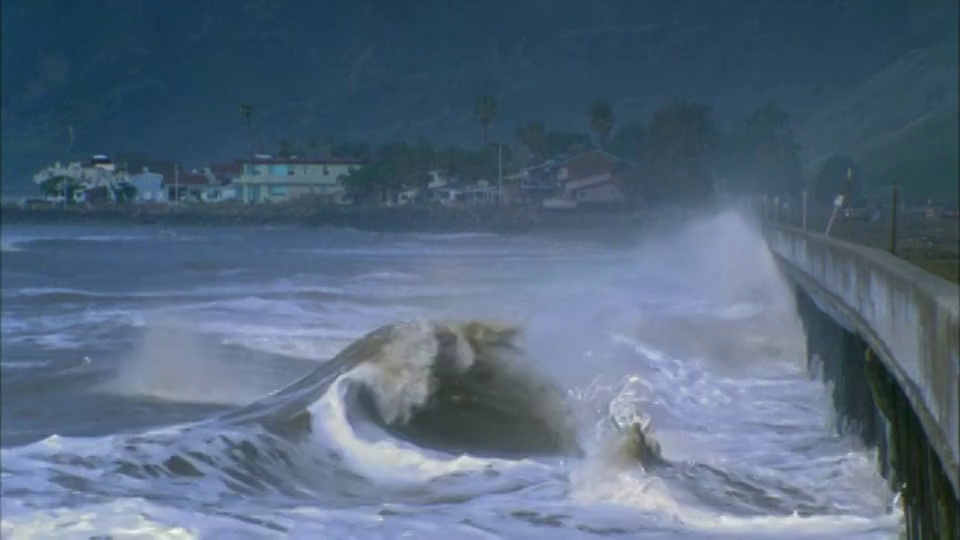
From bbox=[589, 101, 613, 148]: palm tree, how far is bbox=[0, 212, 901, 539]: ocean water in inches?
1993

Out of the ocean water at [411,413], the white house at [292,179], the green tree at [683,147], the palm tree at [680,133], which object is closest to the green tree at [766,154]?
the green tree at [683,147]

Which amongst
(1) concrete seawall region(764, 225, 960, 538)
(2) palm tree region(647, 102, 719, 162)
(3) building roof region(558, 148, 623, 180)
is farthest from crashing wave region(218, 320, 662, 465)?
(3) building roof region(558, 148, 623, 180)

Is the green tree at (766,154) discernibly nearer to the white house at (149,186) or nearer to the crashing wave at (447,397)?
the crashing wave at (447,397)

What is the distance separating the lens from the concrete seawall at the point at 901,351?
19.9 feet

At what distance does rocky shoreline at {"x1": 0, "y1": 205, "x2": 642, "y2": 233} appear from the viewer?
77.5 meters

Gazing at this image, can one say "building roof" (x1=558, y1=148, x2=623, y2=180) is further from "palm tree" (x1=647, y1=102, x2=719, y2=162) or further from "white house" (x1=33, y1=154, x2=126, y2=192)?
"white house" (x1=33, y1=154, x2=126, y2=192)

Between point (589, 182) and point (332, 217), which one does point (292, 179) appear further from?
point (589, 182)

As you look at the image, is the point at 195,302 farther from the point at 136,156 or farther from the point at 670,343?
the point at 136,156

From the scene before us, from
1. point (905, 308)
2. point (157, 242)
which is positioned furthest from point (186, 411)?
point (157, 242)

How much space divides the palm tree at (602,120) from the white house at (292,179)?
16.1 metres

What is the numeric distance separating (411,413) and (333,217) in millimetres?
76099

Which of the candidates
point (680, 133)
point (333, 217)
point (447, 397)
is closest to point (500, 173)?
point (333, 217)

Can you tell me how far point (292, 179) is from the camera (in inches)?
3583

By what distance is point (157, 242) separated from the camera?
237ft
